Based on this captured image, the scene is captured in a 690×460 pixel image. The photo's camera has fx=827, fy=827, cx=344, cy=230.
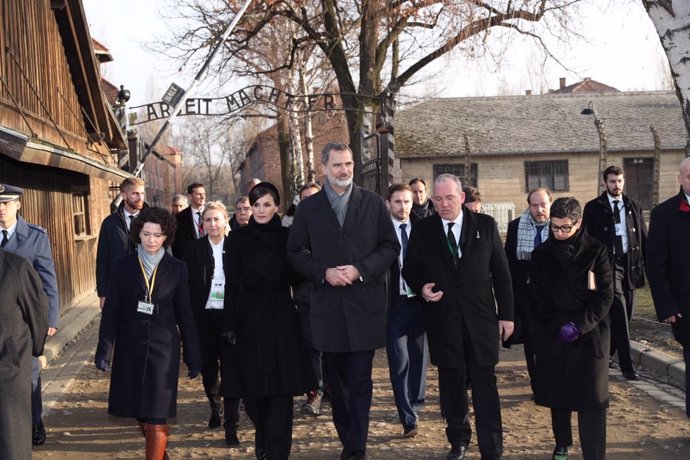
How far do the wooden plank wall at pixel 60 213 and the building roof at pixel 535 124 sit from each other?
67.6ft

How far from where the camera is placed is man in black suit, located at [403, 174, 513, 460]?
5883 millimetres

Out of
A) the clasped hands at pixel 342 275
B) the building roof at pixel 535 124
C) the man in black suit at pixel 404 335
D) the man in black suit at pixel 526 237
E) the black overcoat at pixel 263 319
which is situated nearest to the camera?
the clasped hands at pixel 342 275

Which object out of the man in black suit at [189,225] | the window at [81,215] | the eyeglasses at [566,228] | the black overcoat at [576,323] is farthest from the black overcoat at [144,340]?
the window at [81,215]

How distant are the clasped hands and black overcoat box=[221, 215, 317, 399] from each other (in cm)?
40

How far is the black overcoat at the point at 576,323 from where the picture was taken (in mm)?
5477

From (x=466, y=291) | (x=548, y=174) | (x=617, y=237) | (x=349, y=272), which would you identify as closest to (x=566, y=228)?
(x=466, y=291)

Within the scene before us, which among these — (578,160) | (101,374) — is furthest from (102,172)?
(578,160)

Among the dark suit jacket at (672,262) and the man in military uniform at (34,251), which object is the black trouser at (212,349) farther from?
the dark suit jacket at (672,262)

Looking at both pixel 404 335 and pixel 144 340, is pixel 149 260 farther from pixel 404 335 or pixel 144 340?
pixel 404 335

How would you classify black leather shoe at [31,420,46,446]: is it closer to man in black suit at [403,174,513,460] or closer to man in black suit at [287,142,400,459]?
man in black suit at [287,142,400,459]

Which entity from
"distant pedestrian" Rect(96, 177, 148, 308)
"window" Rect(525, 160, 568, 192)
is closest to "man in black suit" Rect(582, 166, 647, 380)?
"distant pedestrian" Rect(96, 177, 148, 308)

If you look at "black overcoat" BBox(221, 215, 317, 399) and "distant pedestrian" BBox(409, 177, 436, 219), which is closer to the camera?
"black overcoat" BBox(221, 215, 317, 399)

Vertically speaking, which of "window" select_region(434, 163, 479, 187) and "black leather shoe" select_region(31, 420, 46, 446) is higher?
"window" select_region(434, 163, 479, 187)

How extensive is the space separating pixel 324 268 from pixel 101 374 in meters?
4.99
